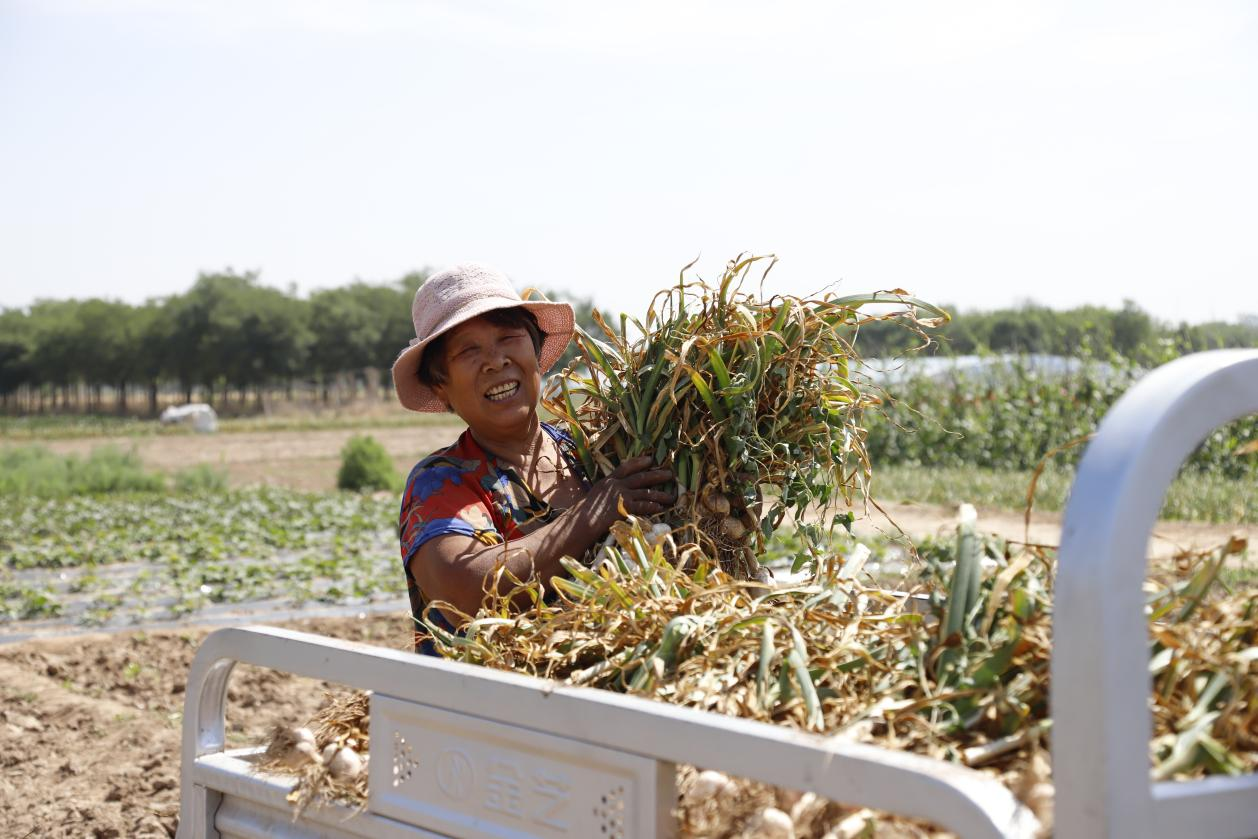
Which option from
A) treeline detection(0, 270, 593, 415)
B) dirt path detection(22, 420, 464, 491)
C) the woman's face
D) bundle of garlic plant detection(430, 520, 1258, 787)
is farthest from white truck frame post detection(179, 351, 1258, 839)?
treeline detection(0, 270, 593, 415)

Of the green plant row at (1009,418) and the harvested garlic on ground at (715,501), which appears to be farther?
the green plant row at (1009,418)

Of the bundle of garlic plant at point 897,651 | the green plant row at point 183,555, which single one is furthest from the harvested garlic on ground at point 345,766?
the green plant row at point 183,555

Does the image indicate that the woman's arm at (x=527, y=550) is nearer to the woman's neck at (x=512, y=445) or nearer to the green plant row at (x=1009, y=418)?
the woman's neck at (x=512, y=445)

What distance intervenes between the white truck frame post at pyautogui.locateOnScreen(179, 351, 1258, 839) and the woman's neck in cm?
87

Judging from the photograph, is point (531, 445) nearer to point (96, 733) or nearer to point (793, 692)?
point (793, 692)

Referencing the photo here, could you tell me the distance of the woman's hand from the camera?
2.38 metres

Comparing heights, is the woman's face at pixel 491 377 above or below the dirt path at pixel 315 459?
above

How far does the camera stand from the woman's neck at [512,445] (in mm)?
2678

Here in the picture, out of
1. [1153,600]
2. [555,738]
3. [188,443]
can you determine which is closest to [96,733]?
[555,738]

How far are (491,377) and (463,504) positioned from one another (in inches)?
13.8

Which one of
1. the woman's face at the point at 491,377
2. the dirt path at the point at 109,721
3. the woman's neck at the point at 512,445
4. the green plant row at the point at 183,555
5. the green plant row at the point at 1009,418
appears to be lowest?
the green plant row at the point at 183,555

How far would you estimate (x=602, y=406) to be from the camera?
A: 2754mm

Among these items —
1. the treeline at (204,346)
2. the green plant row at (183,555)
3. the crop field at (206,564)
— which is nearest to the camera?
the crop field at (206,564)

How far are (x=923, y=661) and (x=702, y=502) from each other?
1043mm
